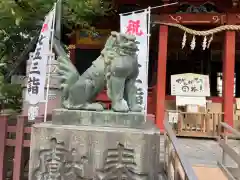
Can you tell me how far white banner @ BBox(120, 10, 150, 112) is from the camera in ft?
22.9

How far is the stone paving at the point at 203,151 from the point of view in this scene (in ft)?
17.5

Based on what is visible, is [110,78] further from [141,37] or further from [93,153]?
[141,37]

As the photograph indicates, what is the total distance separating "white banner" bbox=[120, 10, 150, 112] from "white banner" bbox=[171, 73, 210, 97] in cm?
184

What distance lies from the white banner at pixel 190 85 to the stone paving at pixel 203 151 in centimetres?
136

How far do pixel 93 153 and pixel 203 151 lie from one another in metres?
4.08

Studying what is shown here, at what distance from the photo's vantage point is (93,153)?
9.61 feet

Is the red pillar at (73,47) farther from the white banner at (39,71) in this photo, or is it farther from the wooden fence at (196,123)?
the white banner at (39,71)

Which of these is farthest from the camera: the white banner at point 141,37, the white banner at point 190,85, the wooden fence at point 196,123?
the white banner at point 190,85

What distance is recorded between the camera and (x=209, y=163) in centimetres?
521

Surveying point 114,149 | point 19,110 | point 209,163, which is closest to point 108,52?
point 114,149

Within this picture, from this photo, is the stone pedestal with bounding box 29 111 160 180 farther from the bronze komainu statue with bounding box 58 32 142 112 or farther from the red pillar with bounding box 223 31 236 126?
the red pillar with bounding box 223 31 236 126

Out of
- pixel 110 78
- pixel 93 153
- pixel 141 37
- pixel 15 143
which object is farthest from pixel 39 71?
pixel 93 153

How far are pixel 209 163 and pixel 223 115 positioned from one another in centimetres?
338

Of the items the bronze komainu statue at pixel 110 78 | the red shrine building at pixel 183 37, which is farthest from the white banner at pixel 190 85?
the bronze komainu statue at pixel 110 78
